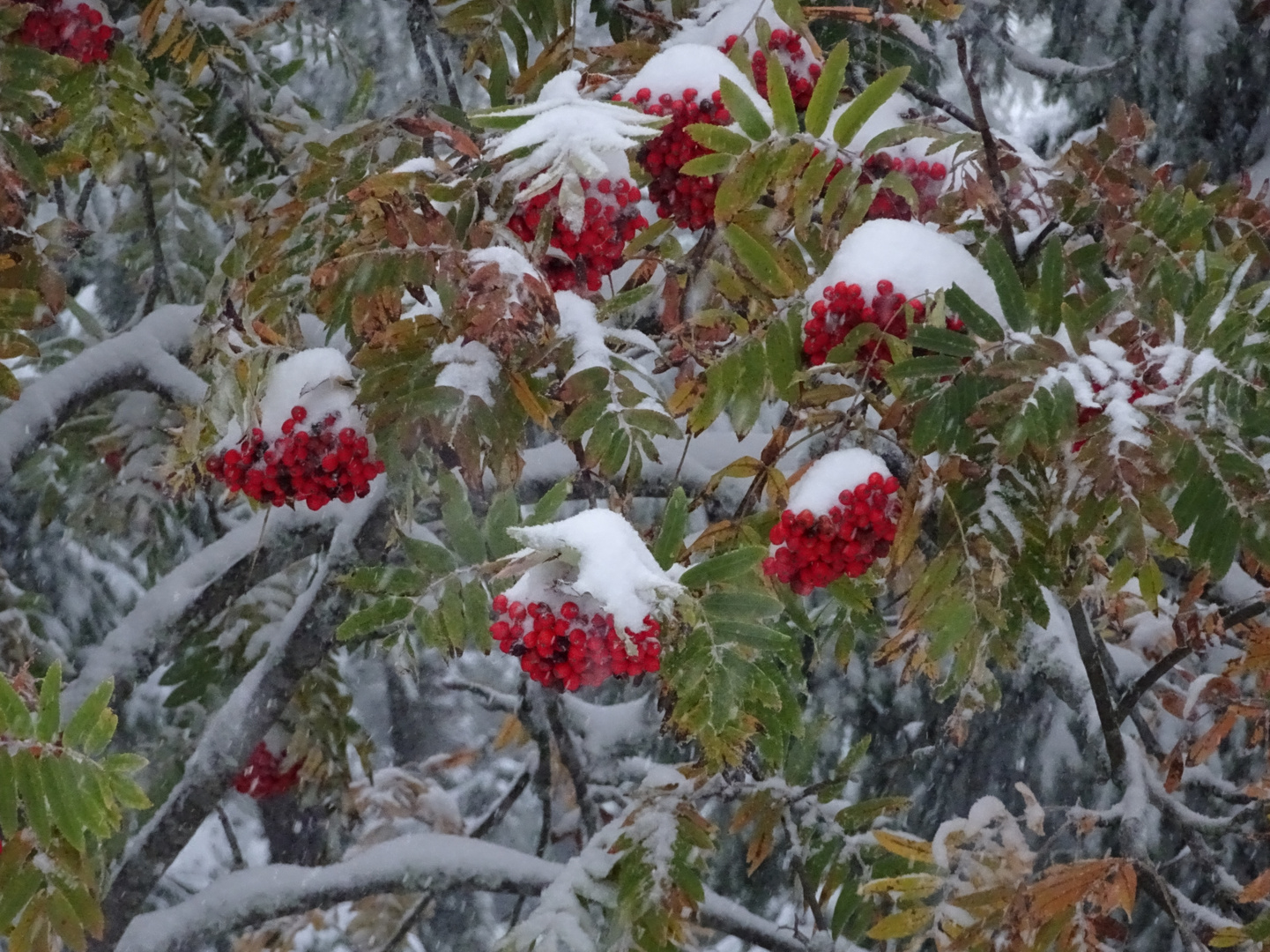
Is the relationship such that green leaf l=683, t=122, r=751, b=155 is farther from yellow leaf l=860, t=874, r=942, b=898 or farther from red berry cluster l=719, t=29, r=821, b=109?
yellow leaf l=860, t=874, r=942, b=898

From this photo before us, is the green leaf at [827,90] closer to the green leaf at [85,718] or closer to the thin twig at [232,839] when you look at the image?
the green leaf at [85,718]

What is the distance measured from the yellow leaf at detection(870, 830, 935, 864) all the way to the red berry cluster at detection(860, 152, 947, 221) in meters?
1.18

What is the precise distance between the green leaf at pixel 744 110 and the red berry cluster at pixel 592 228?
0.55ft

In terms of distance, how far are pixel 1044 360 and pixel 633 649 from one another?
2.02ft

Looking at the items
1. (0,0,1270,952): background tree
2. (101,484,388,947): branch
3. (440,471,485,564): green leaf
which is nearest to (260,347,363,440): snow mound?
(0,0,1270,952): background tree

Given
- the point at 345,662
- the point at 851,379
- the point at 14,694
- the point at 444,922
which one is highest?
the point at 851,379

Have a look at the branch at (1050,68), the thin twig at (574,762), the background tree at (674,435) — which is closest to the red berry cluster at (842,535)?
the background tree at (674,435)

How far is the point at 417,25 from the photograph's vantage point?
2.62 meters

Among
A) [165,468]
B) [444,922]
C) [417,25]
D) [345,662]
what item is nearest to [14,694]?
[165,468]

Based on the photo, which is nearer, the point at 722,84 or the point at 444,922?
A: the point at 722,84

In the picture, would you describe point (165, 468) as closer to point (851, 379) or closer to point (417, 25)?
point (851, 379)

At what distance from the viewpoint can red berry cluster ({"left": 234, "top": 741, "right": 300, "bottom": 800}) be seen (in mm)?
3303

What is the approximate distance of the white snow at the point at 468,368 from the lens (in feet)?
4.60

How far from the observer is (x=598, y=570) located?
125 cm
